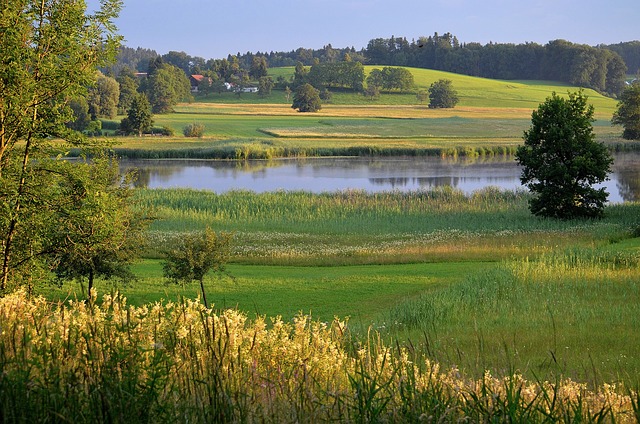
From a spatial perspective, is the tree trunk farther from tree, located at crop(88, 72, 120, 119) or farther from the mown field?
tree, located at crop(88, 72, 120, 119)

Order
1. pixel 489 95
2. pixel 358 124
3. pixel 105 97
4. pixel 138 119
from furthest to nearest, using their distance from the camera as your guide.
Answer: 1. pixel 489 95
2. pixel 358 124
3. pixel 105 97
4. pixel 138 119

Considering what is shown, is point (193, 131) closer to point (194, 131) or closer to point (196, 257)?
point (194, 131)

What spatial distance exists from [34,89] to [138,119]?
9617cm

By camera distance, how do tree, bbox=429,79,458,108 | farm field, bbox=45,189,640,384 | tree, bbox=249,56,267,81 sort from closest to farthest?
farm field, bbox=45,189,640,384 → tree, bbox=429,79,458,108 → tree, bbox=249,56,267,81

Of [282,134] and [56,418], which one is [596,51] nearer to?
[282,134]

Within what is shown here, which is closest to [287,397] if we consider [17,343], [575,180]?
[17,343]

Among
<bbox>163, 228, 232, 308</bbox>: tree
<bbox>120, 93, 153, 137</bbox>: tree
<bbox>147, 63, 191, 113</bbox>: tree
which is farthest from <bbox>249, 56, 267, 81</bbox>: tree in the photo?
<bbox>163, 228, 232, 308</bbox>: tree

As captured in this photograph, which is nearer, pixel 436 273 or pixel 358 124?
pixel 436 273

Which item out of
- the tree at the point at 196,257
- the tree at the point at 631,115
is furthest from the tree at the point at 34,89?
the tree at the point at 631,115

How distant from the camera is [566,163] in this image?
46.8m

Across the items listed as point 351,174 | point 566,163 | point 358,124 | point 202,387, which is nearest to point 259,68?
point 358,124

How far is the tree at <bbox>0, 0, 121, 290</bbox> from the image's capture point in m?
15.2

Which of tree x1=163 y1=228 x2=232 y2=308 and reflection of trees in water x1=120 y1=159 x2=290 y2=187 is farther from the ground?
tree x1=163 y1=228 x2=232 y2=308

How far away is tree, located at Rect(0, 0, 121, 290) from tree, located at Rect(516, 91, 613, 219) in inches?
1367
